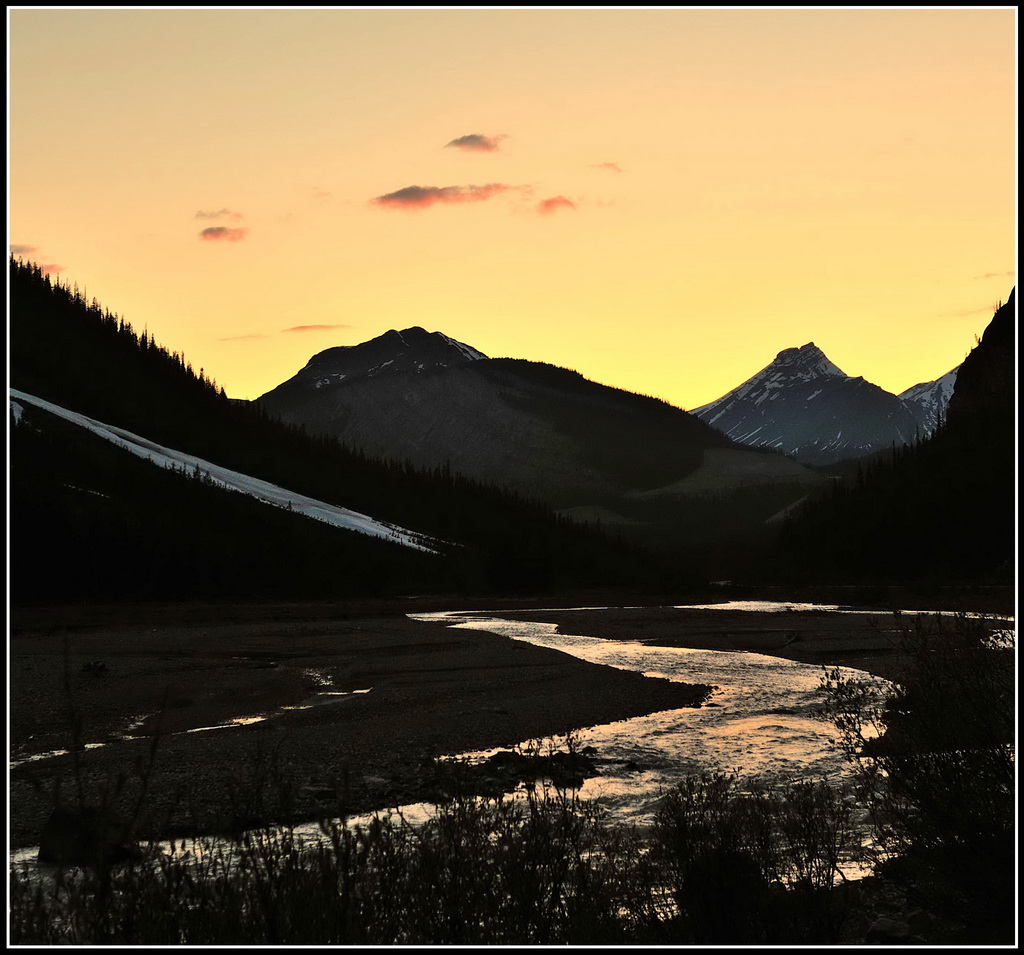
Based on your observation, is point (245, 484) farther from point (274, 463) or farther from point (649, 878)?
point (649, 878)

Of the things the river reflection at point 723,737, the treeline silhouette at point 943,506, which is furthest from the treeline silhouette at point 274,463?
the river reflection at point 723,737

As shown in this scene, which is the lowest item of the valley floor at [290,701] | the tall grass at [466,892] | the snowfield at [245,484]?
the valley floor at [290,701]

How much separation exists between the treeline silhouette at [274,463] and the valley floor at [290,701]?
143 ft

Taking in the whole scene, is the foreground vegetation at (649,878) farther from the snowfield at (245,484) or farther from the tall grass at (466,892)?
the snowfield at (245,484)

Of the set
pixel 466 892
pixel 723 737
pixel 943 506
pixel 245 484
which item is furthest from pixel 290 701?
pixel 943 506

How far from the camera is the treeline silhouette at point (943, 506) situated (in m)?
104

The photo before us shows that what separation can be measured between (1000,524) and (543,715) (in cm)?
9777

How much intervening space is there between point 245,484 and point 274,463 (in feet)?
80.3

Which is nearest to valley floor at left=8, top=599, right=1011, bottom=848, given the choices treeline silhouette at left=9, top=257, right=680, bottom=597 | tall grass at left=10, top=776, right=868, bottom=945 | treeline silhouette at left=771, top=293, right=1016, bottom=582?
tall grass at left=10, top=776, right=868, bottom=945

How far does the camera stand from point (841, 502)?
142m

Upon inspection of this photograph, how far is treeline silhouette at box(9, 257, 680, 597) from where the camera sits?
310ft

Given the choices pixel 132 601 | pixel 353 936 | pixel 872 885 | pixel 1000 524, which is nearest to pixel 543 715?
pixel 872 885

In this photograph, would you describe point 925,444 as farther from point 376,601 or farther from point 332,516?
point 376,601

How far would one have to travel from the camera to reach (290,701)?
2217 centimetres
